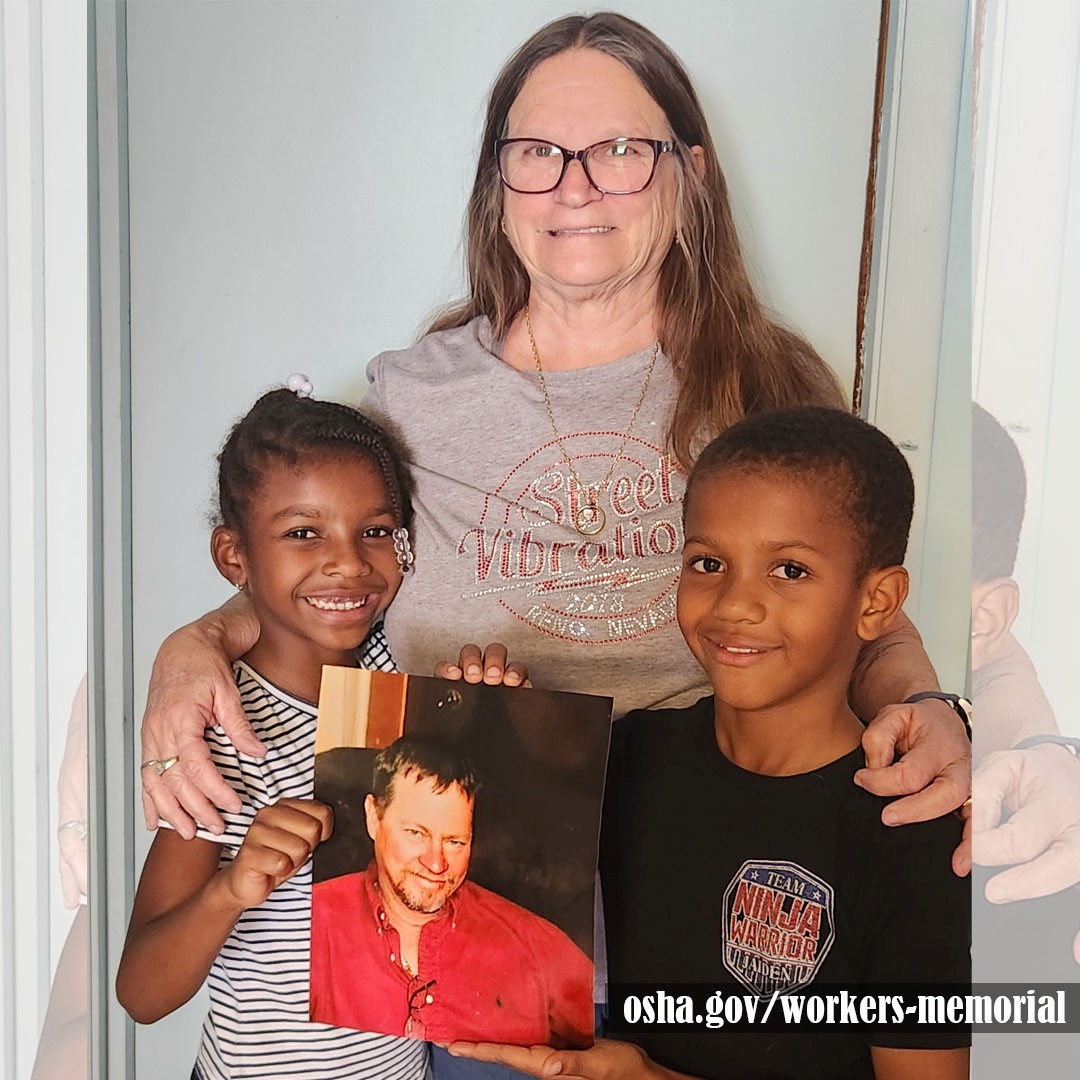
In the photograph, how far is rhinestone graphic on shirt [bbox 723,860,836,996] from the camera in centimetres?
91

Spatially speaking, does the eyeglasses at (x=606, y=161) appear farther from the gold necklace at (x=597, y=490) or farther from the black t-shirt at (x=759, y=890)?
the black t-shirt at (x=759, y=890)

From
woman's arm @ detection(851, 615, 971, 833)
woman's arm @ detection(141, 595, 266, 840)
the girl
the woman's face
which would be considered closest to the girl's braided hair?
the girl

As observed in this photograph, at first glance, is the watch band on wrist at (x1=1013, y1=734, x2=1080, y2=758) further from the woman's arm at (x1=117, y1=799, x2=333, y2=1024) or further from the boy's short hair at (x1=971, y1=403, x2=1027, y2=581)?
the woman's arm at (x1=117, y1=799, x2=333, y2=1024)

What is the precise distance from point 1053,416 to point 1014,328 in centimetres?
8

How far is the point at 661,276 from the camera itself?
98 cm

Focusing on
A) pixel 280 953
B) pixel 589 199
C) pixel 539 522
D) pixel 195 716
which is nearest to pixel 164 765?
pixel 195 716

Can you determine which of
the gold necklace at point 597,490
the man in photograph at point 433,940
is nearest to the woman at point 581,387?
the gold necklace at point 597,490

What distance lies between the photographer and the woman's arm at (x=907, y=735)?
892mm

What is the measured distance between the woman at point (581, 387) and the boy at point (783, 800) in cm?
5

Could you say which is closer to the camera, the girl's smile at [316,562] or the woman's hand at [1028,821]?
the woman's hand at [1028,821]

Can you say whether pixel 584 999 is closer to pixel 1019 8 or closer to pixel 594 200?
pixel 594 200

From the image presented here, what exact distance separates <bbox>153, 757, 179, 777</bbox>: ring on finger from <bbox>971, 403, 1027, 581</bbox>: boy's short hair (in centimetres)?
76

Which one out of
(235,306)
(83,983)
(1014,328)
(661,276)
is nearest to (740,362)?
(661,276)

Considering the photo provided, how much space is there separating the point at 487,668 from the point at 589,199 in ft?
1.39
